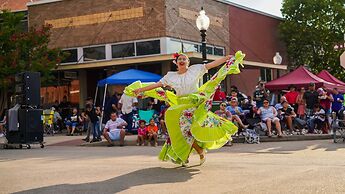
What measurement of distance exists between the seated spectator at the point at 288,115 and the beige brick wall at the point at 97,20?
29.4ft

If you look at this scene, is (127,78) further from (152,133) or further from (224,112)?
(224,112)

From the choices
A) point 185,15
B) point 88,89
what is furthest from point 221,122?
point 88,89

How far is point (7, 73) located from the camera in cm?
2356

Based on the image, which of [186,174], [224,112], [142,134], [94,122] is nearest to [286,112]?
[224,112]

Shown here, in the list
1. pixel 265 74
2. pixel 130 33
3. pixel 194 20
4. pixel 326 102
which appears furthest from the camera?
pixel 265 74

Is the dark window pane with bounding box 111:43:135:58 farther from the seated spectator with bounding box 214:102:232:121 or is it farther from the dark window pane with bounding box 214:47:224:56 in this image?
the seated spectator with bounding box 214:102:232:121

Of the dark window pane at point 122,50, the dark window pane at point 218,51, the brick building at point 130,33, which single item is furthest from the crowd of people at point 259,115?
the dark window pane at point 218,51

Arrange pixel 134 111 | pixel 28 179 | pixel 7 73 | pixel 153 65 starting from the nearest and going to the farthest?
pixel 28 179
pixel 134 111
pixel 7 73
pixel 153 65

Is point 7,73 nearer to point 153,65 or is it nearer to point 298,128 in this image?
point 153,65

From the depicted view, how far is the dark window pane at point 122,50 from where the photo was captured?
25508 mm

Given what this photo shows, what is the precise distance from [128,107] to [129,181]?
12.1 metres

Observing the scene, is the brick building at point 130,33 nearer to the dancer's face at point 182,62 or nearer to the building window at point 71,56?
the building window at point 71,56

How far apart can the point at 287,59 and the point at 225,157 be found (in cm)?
2460

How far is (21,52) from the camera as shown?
24.1 meters
